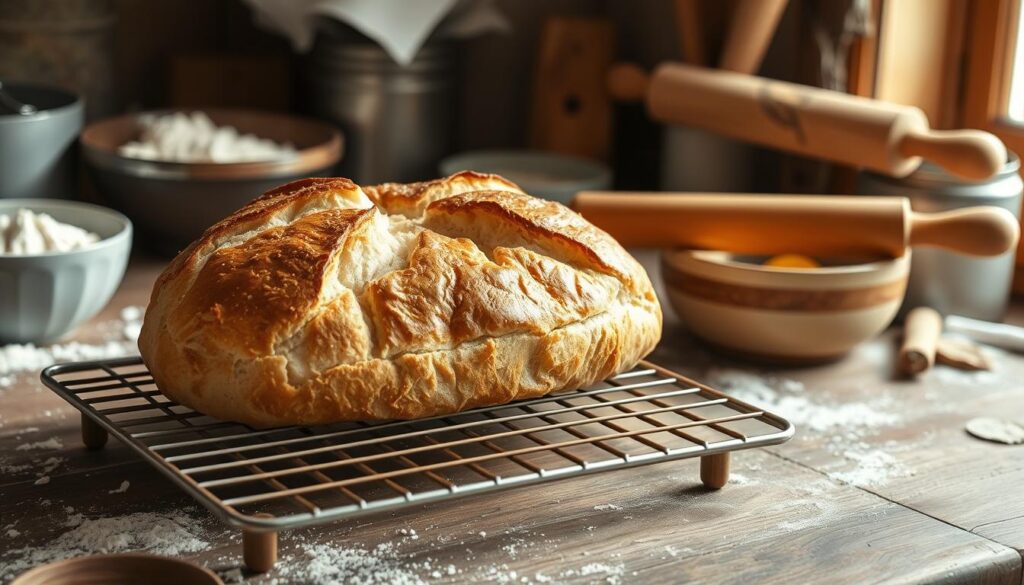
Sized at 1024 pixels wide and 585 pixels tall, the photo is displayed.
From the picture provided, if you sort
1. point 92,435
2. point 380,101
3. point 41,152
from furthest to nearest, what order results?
point 380,101, point 41,152, point 92,435

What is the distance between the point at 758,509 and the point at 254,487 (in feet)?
1.34

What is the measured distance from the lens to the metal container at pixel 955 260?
150cm

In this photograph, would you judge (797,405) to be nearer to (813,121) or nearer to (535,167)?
(813,121)

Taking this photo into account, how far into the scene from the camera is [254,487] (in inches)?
39.7

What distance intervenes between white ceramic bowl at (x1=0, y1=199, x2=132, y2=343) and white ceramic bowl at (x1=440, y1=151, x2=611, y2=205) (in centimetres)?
61

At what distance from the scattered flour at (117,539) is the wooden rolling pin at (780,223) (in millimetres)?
632

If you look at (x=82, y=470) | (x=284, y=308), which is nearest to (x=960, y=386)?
(x=284, y=308)

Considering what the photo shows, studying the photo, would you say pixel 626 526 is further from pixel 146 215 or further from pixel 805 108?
pixel 146 215

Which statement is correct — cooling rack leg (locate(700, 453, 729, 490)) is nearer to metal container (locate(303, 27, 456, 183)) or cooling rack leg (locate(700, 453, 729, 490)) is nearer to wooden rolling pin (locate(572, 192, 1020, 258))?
wooden rolling pin (locate(572, 192, 1020, 258))

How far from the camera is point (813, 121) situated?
1.57 metres

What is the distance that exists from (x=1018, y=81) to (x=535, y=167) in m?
0.71

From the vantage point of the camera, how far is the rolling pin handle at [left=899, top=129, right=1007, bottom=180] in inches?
55.3

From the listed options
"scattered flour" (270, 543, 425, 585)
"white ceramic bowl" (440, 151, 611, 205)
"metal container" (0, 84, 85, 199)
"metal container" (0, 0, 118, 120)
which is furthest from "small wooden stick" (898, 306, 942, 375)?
"metal container" (0, 0, 118, 120)

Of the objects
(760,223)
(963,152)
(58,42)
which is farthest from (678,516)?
(58,42)
